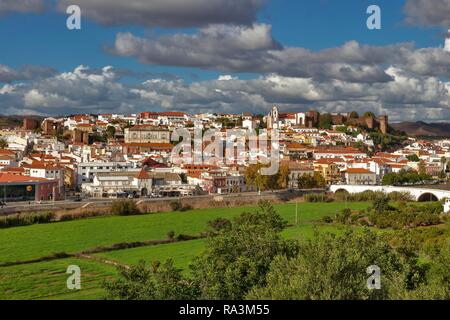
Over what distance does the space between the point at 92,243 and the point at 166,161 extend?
3706 cm

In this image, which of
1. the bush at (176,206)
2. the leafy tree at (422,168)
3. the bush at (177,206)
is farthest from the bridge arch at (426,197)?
the bush at (176,206)

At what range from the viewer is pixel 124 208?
41.0 m

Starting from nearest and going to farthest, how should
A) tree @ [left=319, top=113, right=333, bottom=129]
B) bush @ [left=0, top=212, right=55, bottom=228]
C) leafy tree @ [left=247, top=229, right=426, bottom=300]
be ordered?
leafy tree @ [left=247, top=229, right=426, bottom=300], bush @ [left=0, top=212, right=55, bottom=228], tree @ [left=319, top=113, right=333, bottom=129]

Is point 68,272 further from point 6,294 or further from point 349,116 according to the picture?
point 349,116

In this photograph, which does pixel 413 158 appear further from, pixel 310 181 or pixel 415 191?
pixel 415 191

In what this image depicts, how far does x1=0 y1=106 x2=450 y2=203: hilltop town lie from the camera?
49.9 m

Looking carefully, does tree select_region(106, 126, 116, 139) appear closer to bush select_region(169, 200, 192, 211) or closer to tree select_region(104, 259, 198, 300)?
bush select_region(169, 200, 192, 211)

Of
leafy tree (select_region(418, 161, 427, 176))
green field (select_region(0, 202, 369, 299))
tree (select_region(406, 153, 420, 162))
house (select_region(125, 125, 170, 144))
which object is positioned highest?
house (select_region(125, 125, 170, 144))

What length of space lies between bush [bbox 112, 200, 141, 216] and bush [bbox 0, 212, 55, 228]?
14.5 feet

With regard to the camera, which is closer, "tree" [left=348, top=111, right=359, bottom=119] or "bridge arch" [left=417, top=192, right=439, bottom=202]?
"bridge arch" [left=417, top=192, right=439, bottom=202]

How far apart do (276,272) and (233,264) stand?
1812mm

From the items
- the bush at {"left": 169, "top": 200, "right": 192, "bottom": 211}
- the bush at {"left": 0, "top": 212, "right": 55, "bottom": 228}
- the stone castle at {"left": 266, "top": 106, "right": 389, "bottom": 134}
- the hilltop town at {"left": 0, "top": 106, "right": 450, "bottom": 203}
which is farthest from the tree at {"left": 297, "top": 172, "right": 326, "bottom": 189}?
the stone castle at {"left": 266, "top": 106, "right": 389, "bottom": 134}

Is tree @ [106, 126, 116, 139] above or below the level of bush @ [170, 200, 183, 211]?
above

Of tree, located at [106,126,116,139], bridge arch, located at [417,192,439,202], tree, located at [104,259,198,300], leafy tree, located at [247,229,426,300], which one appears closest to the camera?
leafy tree, located at [247,229,426,300]
